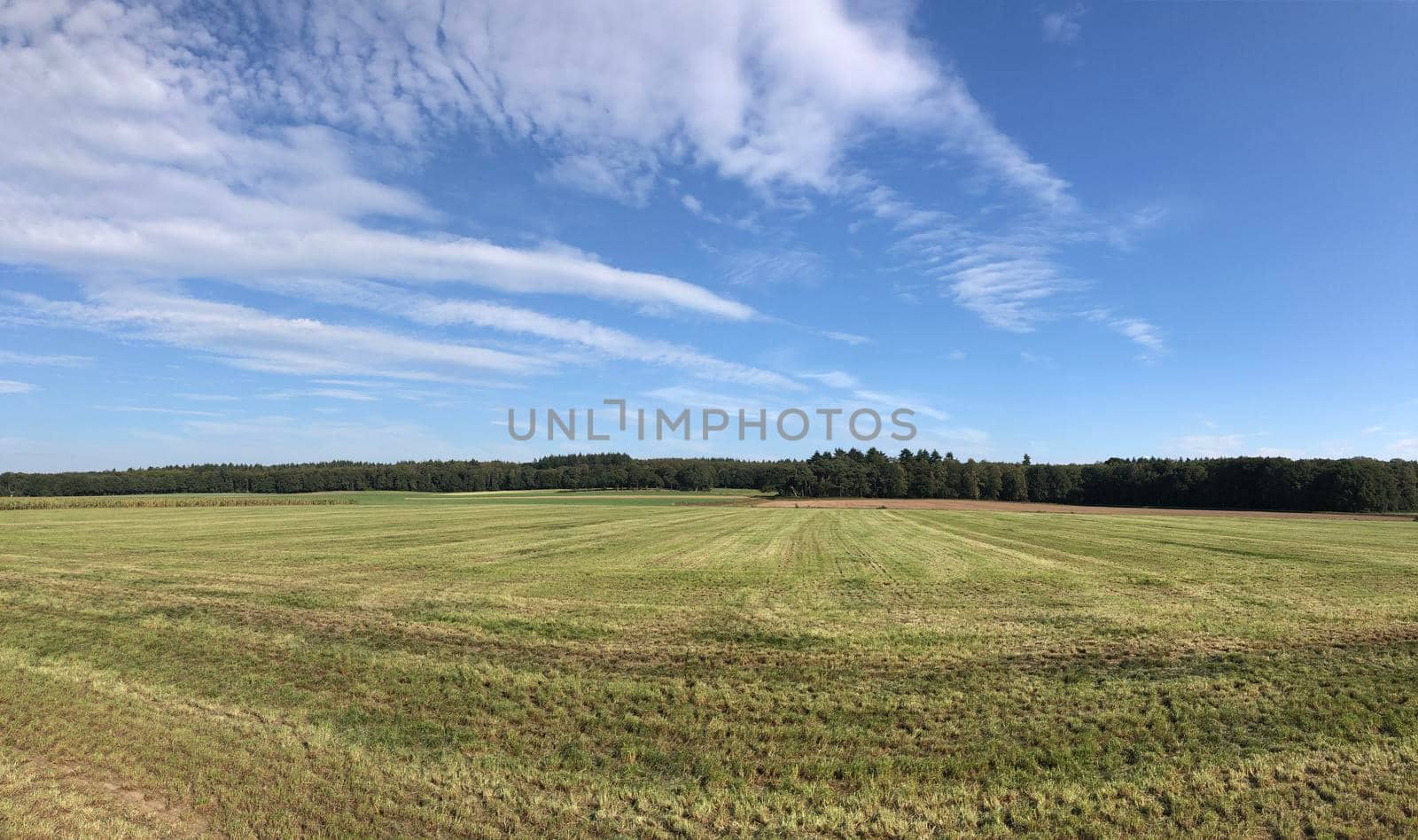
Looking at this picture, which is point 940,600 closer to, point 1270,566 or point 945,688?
point 945,688

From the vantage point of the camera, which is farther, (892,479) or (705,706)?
(892,479)

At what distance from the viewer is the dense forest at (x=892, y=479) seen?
92.2 metres

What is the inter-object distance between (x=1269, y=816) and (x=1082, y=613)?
9589mm

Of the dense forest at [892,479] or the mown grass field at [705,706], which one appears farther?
the dense forest at [892,479]

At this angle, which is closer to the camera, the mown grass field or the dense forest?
the mown grass field

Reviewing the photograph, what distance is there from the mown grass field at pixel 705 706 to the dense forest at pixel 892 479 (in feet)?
310

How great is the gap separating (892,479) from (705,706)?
128 metres

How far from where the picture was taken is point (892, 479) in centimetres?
13150

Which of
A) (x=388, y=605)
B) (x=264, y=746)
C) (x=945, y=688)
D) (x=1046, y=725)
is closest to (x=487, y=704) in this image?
(x=264, y=746)

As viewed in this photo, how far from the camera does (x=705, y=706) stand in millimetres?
9094

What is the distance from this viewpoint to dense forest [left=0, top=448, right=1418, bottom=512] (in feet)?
303

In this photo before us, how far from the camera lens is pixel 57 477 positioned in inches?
6033

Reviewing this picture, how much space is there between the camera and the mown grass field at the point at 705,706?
6.39 m

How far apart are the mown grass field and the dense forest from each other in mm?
94595
